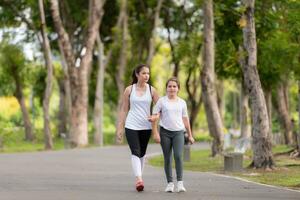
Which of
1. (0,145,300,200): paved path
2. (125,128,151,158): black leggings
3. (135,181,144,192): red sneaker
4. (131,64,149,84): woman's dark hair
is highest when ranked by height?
(131,64,149,84): woman's dark hair

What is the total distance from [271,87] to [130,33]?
58.8 feet

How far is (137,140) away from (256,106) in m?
6.65

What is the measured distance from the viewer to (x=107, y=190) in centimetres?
1210

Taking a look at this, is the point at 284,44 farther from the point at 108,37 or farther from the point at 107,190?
the point at 108,37

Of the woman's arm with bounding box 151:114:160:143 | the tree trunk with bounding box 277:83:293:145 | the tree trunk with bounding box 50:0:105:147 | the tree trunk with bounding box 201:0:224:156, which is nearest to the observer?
the woman's arm with bounding box 151:114:160:143

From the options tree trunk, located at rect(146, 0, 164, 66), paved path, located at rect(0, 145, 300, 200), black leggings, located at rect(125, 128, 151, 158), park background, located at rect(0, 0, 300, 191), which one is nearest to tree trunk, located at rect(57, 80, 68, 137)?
park background, located at rect(0, 0, 300, 191)

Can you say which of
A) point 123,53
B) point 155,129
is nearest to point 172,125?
point 155,129

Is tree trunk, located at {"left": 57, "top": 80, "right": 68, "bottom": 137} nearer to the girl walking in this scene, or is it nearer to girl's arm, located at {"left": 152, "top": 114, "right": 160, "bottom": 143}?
the girl walking

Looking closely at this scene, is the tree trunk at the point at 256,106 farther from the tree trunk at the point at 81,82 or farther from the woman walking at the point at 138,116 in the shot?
the tree trunk at the point at 81,82

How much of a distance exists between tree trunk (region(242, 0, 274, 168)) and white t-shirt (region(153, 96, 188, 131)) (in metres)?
6.36

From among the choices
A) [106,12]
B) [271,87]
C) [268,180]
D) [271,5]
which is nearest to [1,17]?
[106,12]

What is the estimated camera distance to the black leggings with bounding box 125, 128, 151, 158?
11875 millimetres

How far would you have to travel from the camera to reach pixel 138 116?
11867mm

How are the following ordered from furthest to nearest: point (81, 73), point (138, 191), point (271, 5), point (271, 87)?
point (81, 73), point (271, 87), point (271, 5), point (138, 191)
